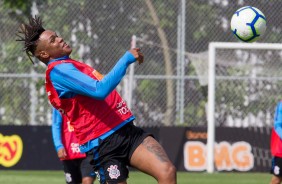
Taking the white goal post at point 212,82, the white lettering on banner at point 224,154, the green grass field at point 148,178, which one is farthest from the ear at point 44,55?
the white lettering on banner at point 224,154

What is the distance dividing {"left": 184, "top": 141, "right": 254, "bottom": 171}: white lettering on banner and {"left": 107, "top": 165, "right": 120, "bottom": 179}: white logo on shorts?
429 inches

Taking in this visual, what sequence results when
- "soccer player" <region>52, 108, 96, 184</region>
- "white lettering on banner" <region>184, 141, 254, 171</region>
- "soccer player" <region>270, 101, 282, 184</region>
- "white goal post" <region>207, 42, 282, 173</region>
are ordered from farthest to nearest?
"white lettering on banner" <region>184, 141, 254, 171</region> → "white goal post" <region>207, 42, 282, 173</region> → "soccer player" <region>270, 101, 282, 184</region> → "soccer player" <region>52, 108, 96, 184</region>

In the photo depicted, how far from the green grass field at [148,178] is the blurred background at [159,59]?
2120 mm

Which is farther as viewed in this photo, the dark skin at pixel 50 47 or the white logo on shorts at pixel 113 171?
the dark skin at pixel 50 47

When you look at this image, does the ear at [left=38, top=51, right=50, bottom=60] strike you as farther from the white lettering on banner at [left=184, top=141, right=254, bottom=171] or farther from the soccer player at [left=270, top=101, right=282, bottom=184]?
the white lettering on banner at [left=184, top=141, right=254, bottom=171]

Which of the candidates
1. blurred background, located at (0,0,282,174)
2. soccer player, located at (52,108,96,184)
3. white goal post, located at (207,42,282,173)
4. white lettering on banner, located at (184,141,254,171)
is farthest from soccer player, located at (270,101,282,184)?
blurred background, located at (0,0,282,174)

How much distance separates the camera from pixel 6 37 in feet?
64.8

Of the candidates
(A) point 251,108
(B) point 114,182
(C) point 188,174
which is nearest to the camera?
(B) point 114,182

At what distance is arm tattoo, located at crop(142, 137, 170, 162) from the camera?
23.2ft

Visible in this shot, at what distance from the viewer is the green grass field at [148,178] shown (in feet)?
48.5

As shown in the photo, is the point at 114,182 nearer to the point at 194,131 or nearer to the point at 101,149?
the point at 101,149

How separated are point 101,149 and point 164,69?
12.5 m

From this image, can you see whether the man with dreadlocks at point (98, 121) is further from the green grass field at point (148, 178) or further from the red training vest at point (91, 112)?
the green grass field at point (148, 178)

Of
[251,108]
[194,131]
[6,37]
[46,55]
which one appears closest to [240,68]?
[251,108]
